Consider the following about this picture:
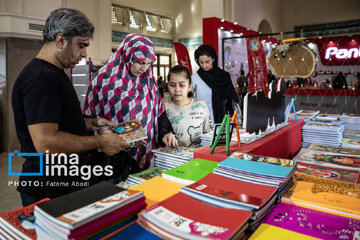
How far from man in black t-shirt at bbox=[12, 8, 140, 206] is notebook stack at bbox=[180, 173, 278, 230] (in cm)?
60

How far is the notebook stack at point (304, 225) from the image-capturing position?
0.81 m

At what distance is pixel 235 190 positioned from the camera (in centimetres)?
102

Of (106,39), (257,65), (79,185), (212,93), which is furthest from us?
(106,39)

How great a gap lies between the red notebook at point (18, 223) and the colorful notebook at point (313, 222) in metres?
0.76

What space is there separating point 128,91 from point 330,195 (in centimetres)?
135

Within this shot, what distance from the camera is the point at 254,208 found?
870 millimetres

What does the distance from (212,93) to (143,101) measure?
52.6 inches

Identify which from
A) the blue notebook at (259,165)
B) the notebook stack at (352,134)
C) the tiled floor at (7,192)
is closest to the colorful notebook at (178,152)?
the blue notebook at (259,165)

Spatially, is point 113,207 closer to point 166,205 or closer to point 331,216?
point 166,205

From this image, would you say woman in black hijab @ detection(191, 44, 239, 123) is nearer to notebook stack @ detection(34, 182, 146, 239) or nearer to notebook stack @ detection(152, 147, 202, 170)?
notebook stack @ detection(152, 147, 202, 170)

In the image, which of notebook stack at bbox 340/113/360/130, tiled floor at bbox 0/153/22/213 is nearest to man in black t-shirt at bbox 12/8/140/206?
tiled floor at bbox 0/153/22/213

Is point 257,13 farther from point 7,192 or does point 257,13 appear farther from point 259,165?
point 259,165

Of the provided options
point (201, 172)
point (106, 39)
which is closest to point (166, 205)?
point (201, 172)

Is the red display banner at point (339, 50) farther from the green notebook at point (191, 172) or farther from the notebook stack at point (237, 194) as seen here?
the notebook stack at point (237, 194)
